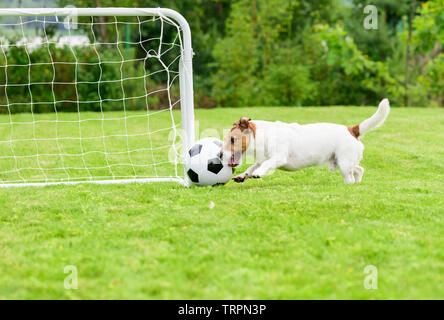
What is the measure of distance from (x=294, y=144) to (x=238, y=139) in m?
0.59

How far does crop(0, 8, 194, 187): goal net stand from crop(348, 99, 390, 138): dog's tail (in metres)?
1.72

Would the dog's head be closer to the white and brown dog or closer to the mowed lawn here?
the white and brown dog

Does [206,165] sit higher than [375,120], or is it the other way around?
[375,120]

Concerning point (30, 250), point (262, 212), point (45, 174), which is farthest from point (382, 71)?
point (30, 250)

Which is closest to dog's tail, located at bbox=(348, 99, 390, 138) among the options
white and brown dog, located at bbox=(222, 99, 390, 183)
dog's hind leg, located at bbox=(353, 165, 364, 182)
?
white and brown dog, located at bbox=(222, 99, 390, 183)

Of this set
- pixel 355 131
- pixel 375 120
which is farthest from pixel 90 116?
pixel 375 120

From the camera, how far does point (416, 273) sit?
3523 millimetres

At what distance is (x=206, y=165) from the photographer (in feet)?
19.0

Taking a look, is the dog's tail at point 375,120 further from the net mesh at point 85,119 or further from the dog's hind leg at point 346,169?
the net mesh at point 85,119

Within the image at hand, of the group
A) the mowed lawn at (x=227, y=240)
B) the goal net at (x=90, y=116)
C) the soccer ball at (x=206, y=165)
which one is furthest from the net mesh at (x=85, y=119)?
the mowed lawn at (x=227, y=240)

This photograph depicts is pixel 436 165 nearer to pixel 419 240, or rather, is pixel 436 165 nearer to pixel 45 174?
pixel 419 240

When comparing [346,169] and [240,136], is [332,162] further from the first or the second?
[240,136]

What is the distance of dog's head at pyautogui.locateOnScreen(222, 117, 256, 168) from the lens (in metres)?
5.55

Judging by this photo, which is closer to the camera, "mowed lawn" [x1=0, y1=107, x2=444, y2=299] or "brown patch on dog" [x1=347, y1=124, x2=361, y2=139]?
"mowed lawn" [x1=0, y1=107, x2=444, y2=299]
